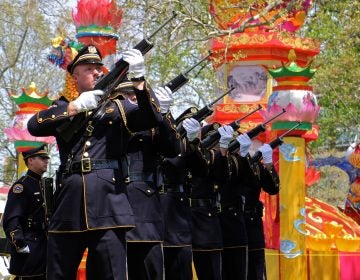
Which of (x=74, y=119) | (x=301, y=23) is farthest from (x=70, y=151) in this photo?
(x=301, y=23)

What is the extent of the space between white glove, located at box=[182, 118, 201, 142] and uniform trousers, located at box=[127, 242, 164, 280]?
1.69 metres

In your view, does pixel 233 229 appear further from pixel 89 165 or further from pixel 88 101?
pixel 88 101

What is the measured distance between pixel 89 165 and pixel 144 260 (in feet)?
3.45

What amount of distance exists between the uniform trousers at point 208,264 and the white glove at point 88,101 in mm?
3138

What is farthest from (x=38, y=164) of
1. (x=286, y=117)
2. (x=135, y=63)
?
(x=286, y=117)

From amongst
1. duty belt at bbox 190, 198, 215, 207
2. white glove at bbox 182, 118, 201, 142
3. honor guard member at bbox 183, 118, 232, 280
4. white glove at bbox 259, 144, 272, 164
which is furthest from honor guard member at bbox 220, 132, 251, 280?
white glove at bbox 182, 118, 201, 142

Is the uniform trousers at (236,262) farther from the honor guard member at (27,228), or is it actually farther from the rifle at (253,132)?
the honor guard member at (27,228)

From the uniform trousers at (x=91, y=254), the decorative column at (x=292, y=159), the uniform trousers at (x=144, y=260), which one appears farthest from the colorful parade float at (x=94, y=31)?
the uniform trousers at (x=91, y=254)

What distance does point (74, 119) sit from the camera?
18.9ft

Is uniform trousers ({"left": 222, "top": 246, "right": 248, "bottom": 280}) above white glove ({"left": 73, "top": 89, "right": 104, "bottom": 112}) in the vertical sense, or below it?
below

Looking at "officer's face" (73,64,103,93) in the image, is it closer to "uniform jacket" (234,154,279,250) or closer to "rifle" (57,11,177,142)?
"rifle" (57,11,177,142)

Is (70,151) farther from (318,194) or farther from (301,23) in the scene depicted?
(318,194)

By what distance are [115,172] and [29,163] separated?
305 centimetres

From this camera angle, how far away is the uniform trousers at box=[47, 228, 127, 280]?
5.57 m
